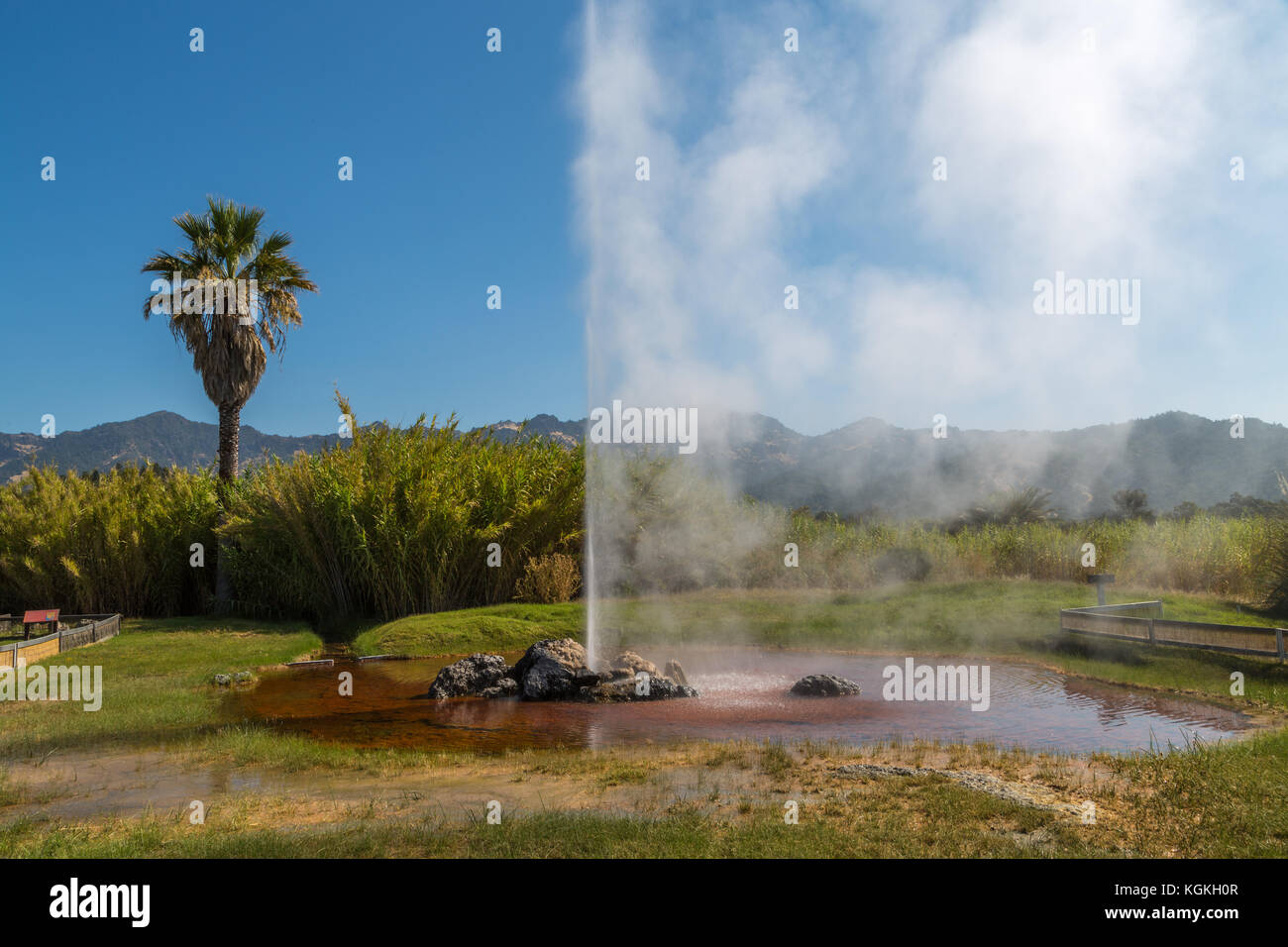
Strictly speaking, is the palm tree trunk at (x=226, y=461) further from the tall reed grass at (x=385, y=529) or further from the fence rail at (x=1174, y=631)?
the fence rail at (x=1174, y=631)

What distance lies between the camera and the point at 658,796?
22.8ft

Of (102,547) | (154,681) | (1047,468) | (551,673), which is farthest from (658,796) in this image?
(1047,468)

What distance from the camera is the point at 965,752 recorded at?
873 centimetres

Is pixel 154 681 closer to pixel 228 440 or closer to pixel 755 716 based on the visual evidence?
pixel 755 716

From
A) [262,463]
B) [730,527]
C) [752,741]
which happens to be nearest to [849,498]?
[730,527]

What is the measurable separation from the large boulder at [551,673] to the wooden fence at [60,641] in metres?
8.83

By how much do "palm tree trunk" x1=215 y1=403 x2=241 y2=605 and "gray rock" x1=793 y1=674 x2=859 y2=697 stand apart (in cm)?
1851

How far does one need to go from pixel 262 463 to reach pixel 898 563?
21.8m

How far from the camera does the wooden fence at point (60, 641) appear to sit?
13984 mm
